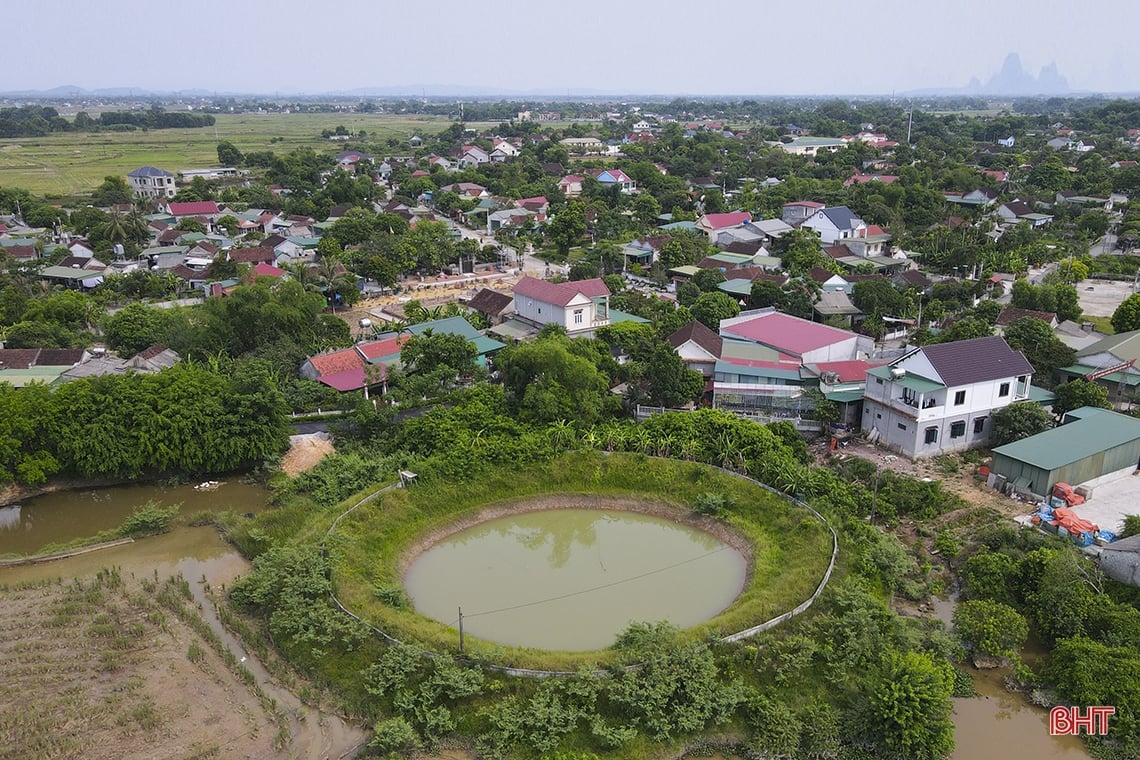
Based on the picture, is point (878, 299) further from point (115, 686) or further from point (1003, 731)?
point (115, 686)

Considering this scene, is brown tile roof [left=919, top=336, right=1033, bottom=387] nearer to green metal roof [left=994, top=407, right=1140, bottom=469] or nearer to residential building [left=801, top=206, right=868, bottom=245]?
green metal roof [left=994, top=407, right=1140, bottom=469]

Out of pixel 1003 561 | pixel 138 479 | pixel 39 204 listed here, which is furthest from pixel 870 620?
pixel 39 204

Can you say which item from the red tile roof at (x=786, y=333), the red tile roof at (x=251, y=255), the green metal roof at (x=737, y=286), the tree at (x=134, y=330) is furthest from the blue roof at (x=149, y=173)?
the red tile roof at (x=786, y=333)

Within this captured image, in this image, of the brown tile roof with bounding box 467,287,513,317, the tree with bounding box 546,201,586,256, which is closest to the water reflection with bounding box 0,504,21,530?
the brown tile roof with bounding box 467,287,513,317

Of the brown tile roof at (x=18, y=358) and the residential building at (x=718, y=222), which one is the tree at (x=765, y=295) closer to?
the residential building at (x=718, y=222)

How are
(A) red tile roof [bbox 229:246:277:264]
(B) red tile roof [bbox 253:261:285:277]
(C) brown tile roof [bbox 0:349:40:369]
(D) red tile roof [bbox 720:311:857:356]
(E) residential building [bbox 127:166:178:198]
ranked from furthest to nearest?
1. (E) residential building [bbox 127:166:178:198]
2. (A) red tile roof [bbox 229:246:277:264]
3. (B) red tile roof [bbox 253:261:285:277]
4. (C) brown tile roof [bbox 0:349:40:369]
5. (D) red tile roof [bbox 720:311:857:356]

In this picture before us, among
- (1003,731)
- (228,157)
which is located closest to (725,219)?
(1003,731)

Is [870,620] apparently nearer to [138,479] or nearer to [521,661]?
[521,661]
